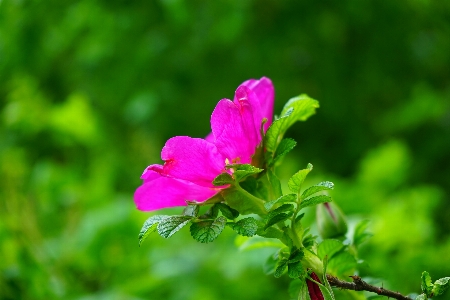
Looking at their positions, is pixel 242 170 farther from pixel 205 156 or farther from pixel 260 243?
pixel 260 243

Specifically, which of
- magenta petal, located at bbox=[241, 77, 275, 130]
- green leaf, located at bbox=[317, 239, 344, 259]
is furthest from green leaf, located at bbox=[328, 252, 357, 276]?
magenta petal, located at bbox=[241, 77, 275, 130]

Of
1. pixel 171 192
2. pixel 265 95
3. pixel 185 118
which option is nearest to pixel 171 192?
pixel 171 192

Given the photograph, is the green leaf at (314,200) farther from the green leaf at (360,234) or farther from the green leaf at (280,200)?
the green leaf at (360,234)

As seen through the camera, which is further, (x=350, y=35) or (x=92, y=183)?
(x=350, y=35)

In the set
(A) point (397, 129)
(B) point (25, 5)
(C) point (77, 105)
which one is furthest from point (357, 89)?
(B) point (25, 5)

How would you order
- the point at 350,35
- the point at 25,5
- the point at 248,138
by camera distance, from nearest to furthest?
the point at 248,138 < the point at 25,5 < the point at 350,35

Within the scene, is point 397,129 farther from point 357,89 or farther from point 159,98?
point 159,98

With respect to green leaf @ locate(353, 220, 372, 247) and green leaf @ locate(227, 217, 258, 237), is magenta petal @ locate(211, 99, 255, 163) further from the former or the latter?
green leaf @ locate(353, 220, 372, 247)
